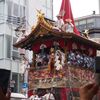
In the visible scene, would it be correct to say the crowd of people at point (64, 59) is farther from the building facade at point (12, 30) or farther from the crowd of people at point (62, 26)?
the building facade at point (12, 30)

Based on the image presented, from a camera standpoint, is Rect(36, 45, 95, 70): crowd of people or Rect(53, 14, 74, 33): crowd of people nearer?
Rect(36, 45, 95, 70): crowd of people

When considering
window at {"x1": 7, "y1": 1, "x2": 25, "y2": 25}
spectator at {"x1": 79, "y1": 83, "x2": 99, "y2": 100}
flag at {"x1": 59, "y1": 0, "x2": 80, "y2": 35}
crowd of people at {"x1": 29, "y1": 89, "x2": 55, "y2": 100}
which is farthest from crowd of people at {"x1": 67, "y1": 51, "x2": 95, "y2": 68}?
spectator at {"x1": 79, "y1": 83, "x2": 99, "y2": 100}

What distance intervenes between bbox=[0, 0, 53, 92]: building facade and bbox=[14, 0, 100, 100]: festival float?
28.6 feet

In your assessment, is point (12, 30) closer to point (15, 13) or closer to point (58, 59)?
point (15, 13)

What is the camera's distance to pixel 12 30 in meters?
25.8

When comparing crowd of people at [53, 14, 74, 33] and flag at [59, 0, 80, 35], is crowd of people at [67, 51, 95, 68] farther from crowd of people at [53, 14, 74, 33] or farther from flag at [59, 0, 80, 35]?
flag at [59, 0, 80, 35]

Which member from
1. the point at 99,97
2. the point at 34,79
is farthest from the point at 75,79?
the point at 99,97

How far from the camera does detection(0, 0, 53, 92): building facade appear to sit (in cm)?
2517

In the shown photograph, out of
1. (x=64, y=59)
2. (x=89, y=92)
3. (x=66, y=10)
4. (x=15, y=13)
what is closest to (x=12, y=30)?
(x=15, y=13)

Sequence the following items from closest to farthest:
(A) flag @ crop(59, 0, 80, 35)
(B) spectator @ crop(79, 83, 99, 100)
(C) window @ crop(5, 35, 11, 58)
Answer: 1. (B) spectator @ crop(79, 83, 99, 100)
2. (A) flag @ crop(59, 0, 80, 35)
3. (C) window @ crop(5, 35, 11, 58)

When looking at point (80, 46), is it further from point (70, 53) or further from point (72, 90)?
point (72, 90)

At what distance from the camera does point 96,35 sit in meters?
26.4

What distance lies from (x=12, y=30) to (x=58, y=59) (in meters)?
11.9

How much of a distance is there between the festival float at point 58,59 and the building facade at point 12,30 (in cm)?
871
